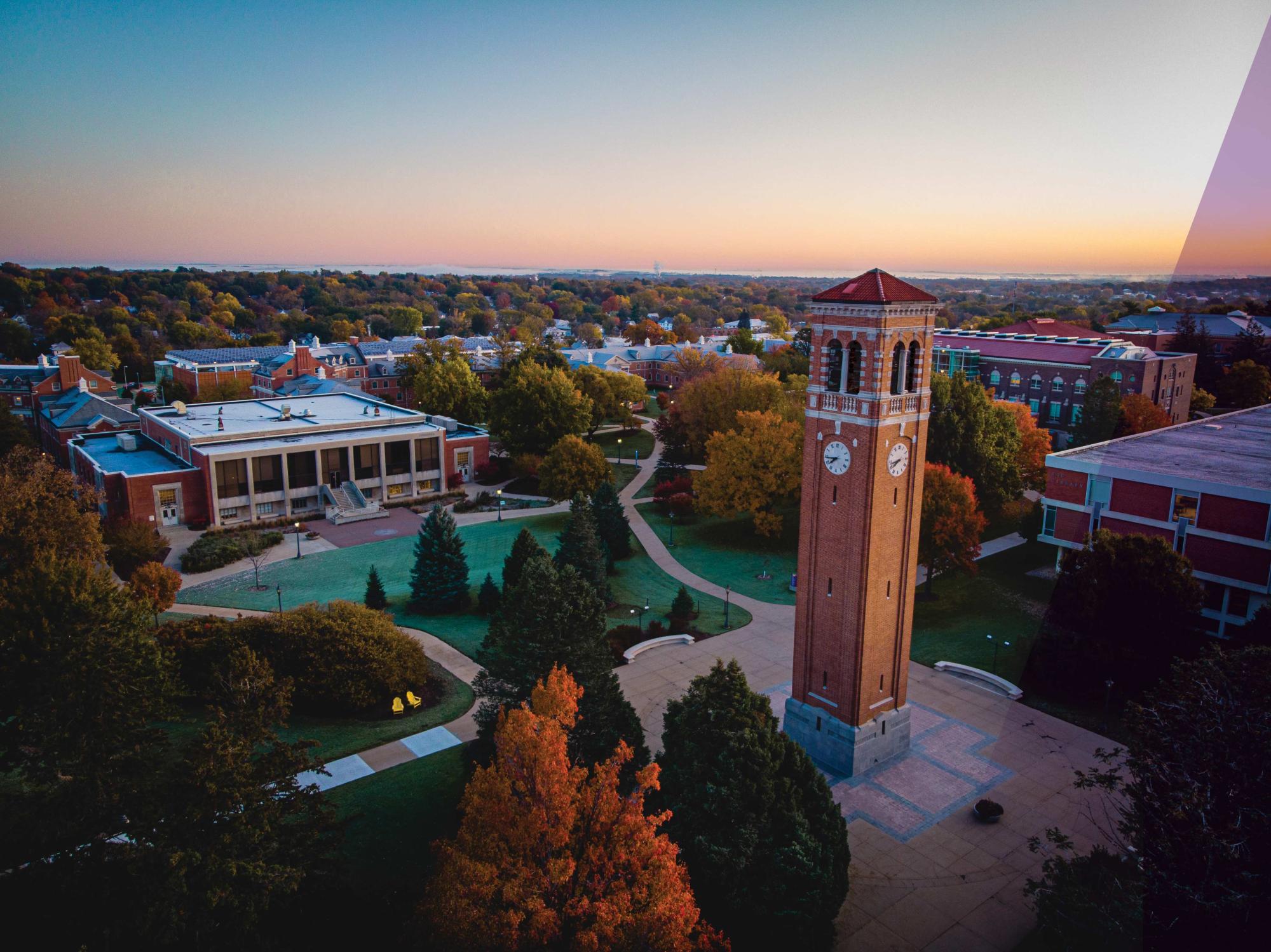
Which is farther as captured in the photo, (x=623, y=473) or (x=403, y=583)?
(x=623, y=473)

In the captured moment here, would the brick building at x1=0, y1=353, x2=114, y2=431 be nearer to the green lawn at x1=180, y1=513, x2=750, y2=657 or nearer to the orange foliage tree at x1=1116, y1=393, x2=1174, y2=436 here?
the green lawn at x1=180, y1=513, x2=750, y2=657

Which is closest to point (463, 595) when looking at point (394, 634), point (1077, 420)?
point (394, 634)

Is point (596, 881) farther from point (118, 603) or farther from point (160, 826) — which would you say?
point (118, 603)

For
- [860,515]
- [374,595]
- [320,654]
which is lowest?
[374,595]

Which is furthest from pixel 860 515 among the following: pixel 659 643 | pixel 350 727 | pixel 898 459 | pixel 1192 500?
pixel 1192 500

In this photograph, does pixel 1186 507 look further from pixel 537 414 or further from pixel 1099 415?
pixel 537 414

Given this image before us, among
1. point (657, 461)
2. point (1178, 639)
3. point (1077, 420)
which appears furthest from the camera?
point (657, 461)

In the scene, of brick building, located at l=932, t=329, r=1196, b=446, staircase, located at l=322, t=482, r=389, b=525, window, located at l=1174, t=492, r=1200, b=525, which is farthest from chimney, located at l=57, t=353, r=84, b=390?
window, located at l=1174, t=492, r=1200, b=525

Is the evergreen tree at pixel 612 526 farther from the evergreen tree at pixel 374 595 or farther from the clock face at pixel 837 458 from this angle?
the clock face at pixel 837 458
